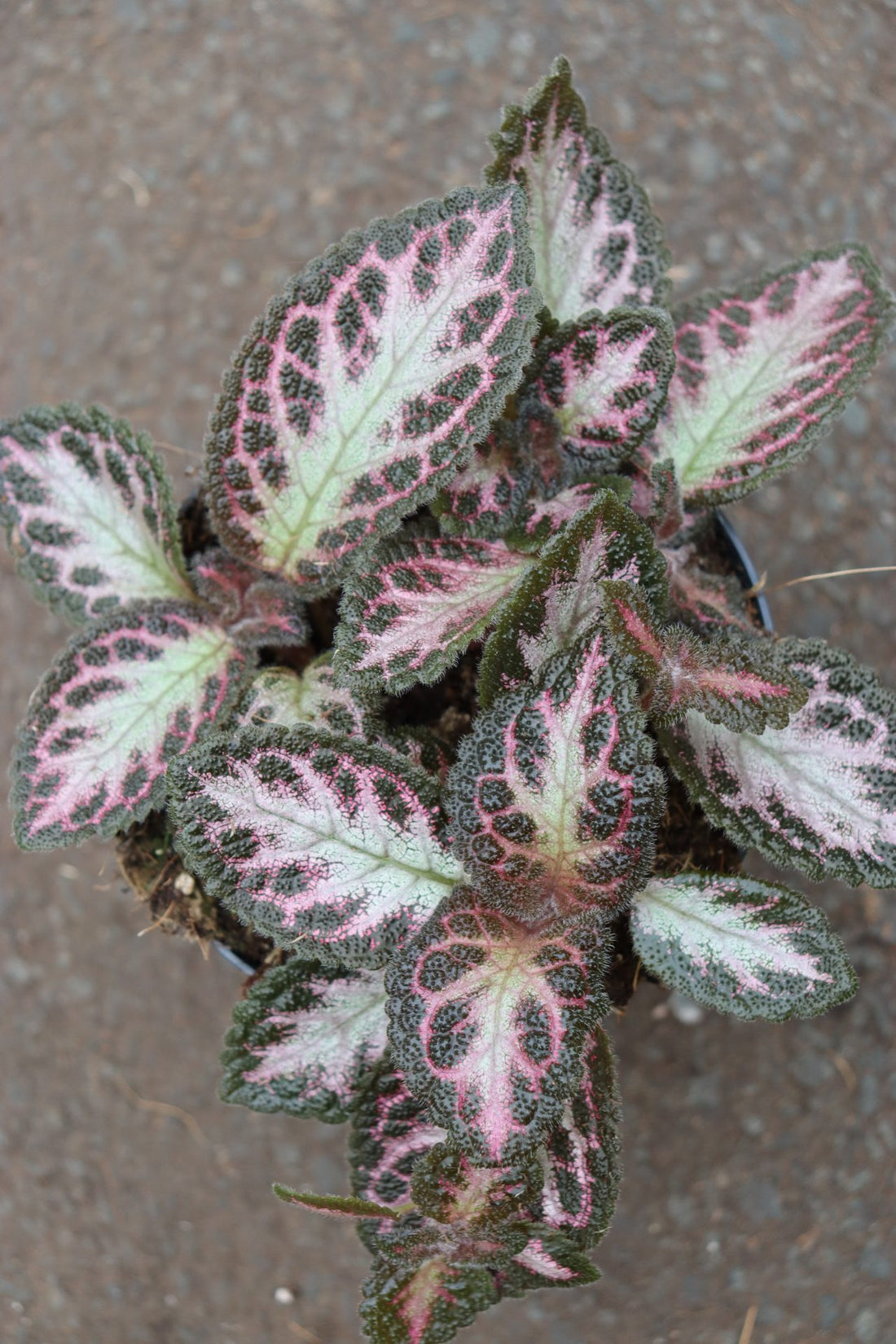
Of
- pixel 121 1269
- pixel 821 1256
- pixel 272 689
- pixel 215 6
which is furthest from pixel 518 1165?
pixel 215 6

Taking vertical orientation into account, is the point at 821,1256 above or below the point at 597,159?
below

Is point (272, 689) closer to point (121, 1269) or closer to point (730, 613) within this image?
point (730, 613)

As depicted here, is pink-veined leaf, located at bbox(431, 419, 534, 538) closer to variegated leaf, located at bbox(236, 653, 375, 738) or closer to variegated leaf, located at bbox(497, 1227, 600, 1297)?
variegated leaf, located at bbox(236, 653, 375, 738)

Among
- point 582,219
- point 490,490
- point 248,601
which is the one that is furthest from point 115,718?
point 582,219

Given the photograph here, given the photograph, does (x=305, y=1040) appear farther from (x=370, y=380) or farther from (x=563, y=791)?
(x=370, y=380)

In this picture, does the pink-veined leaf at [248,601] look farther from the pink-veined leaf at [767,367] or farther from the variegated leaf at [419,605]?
the pink-veined leaf at [767,367]

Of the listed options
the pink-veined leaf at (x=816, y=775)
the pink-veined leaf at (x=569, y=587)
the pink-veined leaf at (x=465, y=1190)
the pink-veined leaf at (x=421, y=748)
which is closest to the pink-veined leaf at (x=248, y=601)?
the pink-veined leaf at (x=421, y=748)
